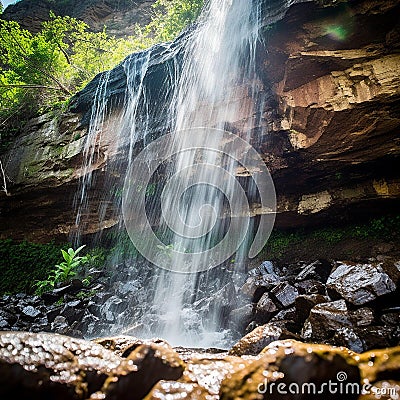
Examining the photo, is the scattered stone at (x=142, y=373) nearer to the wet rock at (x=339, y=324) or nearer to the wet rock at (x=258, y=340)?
the wet rock at (x=258, y=340)

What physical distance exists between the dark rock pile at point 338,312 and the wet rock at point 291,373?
1.31 metres

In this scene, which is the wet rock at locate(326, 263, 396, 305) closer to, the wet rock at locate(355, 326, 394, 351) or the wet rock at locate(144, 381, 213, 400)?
the wet rock at locate(355, 326, 394, 351)

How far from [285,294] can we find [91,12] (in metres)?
26.1

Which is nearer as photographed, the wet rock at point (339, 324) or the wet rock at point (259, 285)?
the wet rock at point (339, 324)

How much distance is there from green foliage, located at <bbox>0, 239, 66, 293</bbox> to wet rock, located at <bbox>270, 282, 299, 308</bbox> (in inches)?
336

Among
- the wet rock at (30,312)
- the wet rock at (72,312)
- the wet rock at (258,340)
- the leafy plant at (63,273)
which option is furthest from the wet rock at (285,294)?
the leafy plant at (63,273)

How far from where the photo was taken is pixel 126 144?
880 centimetres

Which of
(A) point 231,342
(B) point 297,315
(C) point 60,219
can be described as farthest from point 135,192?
(B) point 297,315

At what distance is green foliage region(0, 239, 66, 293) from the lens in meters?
10.1

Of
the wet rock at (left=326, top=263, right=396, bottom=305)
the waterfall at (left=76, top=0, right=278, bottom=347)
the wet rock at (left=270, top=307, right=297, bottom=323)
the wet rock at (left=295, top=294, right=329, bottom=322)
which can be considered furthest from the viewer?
the waterfall at (left=76, top=0, right=278, bottom=347)

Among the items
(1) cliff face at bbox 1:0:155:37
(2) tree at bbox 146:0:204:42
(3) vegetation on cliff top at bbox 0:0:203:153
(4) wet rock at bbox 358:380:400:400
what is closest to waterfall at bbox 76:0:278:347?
(2) tree at bbox 146:0:204:42

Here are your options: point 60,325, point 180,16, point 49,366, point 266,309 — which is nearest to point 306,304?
point 266,309

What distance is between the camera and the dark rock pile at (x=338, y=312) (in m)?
2.94

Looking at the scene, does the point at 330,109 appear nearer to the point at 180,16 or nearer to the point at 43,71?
the point at 180,16
